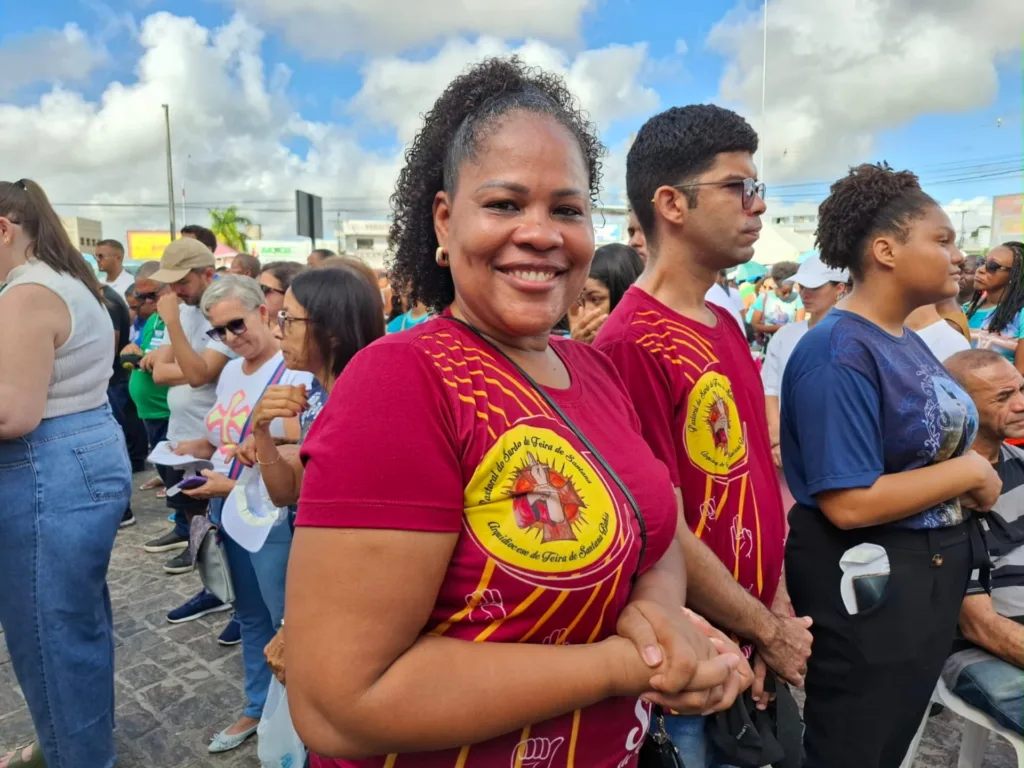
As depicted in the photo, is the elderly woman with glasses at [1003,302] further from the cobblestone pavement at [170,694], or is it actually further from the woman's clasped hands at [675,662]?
the woman's clasped hands at [675,662]

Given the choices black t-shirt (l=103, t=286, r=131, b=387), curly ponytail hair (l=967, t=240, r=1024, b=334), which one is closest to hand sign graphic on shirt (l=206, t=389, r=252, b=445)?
black t-shirt (l=103, t=286, r=131, b=387)

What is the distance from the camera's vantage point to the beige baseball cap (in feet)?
17.3

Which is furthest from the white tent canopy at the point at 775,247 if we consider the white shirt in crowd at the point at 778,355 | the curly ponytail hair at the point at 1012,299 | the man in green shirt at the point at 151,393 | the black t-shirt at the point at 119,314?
the man in green shirt at the point at 151,393

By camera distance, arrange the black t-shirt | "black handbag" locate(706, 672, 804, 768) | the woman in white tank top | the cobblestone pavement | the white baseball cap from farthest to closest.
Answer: the black t-shirt
the white baseball cap
the cobblestone pavement
the woman in white tank top
"black handbag" locate(706, 672, 804, 768)

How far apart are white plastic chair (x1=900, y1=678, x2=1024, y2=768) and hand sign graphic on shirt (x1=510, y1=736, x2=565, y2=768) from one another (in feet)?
6.24

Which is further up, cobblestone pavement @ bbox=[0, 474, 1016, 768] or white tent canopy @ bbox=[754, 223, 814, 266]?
white tent canopy @ bbox=[754, 223, 814, 266]

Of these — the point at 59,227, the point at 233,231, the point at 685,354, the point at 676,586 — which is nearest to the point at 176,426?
the point at 59,227

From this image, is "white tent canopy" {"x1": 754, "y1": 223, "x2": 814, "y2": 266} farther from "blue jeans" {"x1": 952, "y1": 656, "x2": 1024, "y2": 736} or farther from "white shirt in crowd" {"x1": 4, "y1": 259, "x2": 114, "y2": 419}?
"white shirt in crowd" {"x1": 4, "y1": 259, "x2": 114, "y2": 419}

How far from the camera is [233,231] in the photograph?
47562 mm

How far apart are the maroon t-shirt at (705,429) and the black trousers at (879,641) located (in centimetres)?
29

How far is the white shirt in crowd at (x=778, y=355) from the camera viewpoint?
4.59m

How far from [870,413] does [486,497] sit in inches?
60.7

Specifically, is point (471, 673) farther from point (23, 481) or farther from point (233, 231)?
point (233, 231)

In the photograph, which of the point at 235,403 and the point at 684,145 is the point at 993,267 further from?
the point at 235,403
